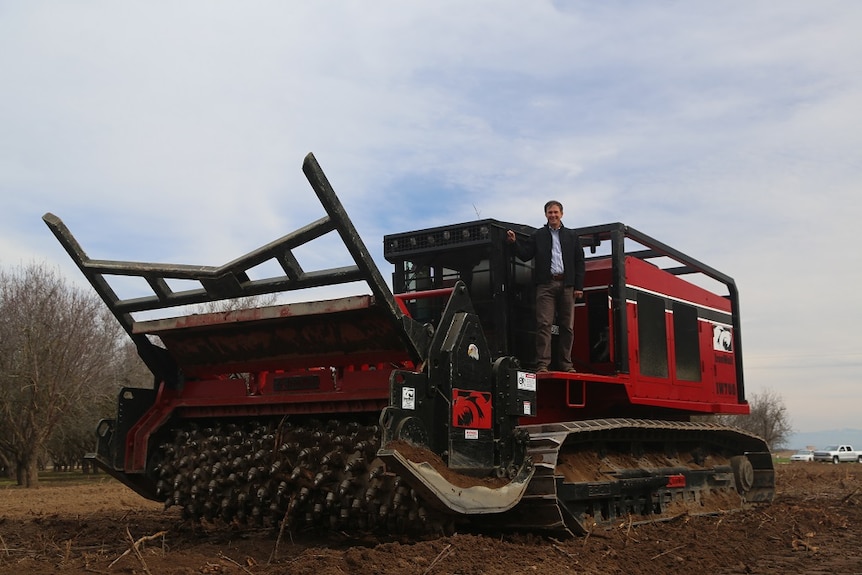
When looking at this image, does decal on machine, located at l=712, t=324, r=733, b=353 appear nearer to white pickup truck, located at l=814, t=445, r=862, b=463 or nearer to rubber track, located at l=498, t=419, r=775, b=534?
rubber track, located at l=498, t=419, r=775, b=534

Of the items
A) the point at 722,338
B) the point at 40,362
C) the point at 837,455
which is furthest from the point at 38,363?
the point at 837,455

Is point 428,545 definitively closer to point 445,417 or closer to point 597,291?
point 445,417

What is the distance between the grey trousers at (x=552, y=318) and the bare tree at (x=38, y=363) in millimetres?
21366

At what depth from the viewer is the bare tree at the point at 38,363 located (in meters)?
26.1

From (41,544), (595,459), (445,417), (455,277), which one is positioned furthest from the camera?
(455,277)

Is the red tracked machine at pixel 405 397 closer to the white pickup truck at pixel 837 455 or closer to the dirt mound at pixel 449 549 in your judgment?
the dirt mound at pixel 449 549

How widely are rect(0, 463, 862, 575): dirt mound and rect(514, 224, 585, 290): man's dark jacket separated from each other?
2347mm

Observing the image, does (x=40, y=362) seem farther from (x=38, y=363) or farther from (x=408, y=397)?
(x=408, y=397)

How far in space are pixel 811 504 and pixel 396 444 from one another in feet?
28.4

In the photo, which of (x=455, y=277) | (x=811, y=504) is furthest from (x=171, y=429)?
Result: (x=811, y=504)

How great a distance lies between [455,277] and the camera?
9.01 m

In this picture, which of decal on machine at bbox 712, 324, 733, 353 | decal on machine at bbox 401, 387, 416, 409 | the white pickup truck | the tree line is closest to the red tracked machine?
decal on machine at bbox 401, 387, 416, 409

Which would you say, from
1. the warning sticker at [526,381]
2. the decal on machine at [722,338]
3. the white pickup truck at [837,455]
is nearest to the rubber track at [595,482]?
the warning sticker at [526,381]

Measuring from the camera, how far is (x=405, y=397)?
646 centimetres
